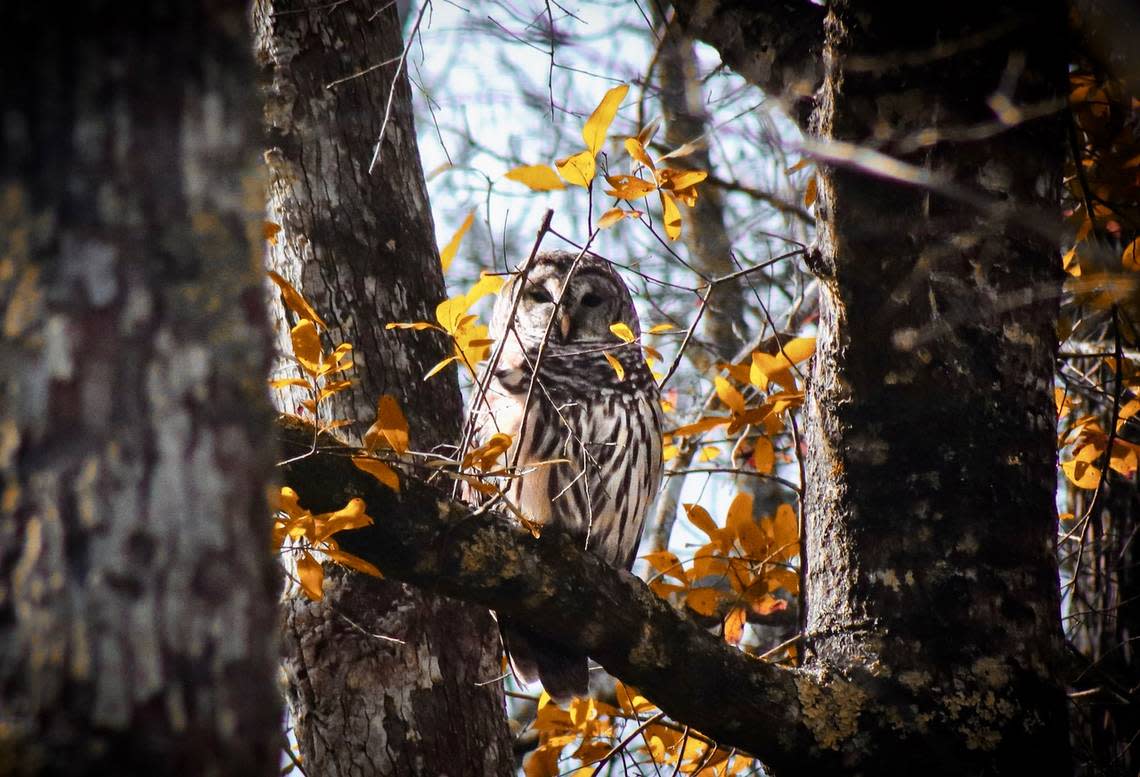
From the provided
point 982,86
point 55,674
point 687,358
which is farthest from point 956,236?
point 687,358

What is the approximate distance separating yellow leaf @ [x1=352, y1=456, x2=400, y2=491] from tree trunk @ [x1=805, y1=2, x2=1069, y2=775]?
103 centimetres

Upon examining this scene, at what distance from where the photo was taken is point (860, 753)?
2115 millimetres

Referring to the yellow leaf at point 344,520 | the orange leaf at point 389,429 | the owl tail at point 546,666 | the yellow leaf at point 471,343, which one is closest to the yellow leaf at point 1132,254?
the yellow leaf at point 471,343

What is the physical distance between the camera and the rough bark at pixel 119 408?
0.94 m

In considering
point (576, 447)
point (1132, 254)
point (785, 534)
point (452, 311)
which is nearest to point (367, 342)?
point (576, 447)

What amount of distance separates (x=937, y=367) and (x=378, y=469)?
124cm

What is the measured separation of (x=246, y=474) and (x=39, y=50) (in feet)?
1.42

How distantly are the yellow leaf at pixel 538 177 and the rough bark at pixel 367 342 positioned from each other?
87 centimetres

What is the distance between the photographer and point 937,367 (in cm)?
230

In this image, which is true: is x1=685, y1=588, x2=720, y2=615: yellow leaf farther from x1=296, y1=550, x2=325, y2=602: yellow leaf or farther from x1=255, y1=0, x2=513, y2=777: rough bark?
x1=296, y1=550, x2=325, y2=602: yellow leaf

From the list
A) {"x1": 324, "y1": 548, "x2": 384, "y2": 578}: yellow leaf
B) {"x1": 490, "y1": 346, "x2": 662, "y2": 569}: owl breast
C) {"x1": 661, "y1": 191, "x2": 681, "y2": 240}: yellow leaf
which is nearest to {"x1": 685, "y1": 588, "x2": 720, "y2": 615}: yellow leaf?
{"x1": 490, "y1": 346, "x2": 662, "y2": 569}: owl breast

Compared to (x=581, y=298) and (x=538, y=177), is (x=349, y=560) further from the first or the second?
(x=581, y=298)

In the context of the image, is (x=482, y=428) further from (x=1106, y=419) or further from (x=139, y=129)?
(x=139, y=129)

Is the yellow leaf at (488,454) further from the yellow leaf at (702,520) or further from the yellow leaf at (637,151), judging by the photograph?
the yellow leaf at (702,520)
